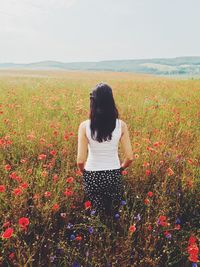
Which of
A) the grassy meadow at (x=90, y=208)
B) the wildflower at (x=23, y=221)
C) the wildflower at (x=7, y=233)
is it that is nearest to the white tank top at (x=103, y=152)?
the grassy meadow at (x=90, y=208)

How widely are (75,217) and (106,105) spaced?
1.09 m

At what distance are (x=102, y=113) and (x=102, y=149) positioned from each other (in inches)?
13.6

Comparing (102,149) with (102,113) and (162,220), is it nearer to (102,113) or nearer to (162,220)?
(102,113)

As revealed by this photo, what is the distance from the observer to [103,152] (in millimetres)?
3414

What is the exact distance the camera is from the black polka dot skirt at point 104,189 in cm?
344

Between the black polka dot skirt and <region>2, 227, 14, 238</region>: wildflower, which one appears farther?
the black polka dot skirt

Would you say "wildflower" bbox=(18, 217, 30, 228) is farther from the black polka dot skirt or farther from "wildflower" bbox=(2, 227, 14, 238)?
the black polka dot skirt

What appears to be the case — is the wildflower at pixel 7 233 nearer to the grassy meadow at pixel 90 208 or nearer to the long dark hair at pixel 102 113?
the grassy meadow at pixel 90 208

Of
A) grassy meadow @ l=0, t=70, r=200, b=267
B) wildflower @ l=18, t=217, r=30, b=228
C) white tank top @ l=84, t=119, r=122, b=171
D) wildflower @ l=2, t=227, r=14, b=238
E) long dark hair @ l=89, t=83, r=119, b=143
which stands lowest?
grassy meadow @ l=0, t=70, r=200, b=267

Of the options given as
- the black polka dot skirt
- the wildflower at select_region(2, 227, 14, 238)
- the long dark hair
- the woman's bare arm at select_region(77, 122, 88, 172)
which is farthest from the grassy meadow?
the long dark hair

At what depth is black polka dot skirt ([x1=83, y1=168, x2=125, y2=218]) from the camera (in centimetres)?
344

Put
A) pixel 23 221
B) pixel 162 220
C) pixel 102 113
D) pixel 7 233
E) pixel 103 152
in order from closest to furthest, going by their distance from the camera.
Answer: pixel 7 233 < pixel 23 221 < pixel 162 220 < pixel 102 113 < pixel 103 152

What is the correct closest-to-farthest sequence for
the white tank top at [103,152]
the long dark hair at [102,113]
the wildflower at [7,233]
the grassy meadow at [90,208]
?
the wildflower at [7,233] → the grassy meadow at [90,208] → the long dark hair at [102,113] → the white tank top at [103,152]

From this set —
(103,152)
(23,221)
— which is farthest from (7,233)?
(103,152)
